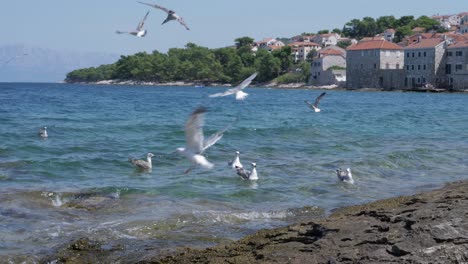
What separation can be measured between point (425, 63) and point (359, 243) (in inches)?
3563

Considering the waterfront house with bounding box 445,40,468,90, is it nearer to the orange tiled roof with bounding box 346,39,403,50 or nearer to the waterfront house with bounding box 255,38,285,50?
the orange tiled roof with bounding box 346,39,403,50

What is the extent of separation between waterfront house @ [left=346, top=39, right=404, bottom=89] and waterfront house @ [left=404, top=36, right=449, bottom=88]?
196 centimetres

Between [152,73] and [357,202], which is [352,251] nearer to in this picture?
[357,202]

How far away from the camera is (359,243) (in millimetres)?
6723

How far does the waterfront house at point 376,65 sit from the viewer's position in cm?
9812

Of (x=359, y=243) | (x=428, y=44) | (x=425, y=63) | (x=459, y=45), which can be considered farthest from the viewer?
(x=428, y=44)

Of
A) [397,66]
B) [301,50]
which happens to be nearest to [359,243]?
[397,66]

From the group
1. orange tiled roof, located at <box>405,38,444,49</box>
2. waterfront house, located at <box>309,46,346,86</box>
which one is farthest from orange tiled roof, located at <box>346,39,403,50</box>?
waterfront house, located at <box>309,46,346,86</box>

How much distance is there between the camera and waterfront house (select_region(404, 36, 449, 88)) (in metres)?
91.4

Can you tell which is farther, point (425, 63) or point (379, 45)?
point (379, 45)

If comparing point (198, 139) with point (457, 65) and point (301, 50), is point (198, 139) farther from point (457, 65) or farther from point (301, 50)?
point (301, 50)

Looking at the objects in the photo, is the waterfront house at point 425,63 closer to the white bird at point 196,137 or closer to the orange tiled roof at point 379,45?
the orange tiled roof at point 379,45

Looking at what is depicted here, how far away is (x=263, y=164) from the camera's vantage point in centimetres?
1736

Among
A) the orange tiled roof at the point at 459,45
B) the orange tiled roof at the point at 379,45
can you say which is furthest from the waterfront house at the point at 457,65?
the orange tiled roof at the point at 379,45
